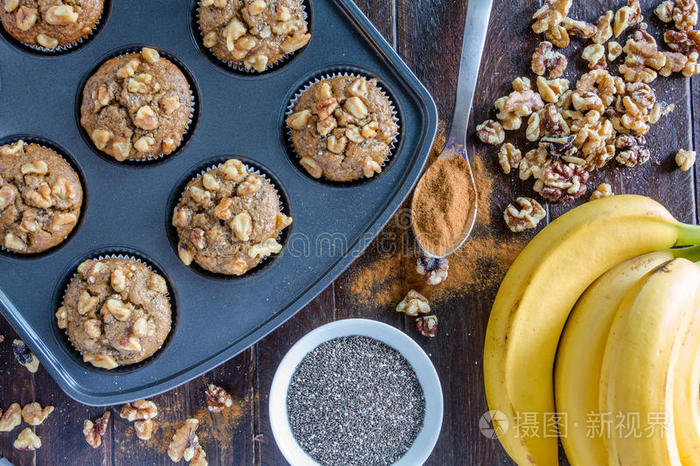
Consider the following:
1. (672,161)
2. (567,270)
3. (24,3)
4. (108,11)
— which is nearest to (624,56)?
(672,161)

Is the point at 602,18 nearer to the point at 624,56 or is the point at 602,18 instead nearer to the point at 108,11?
the point at 624,56

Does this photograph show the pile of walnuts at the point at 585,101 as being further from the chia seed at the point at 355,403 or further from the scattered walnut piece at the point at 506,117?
the chia seed at the point at 355,403

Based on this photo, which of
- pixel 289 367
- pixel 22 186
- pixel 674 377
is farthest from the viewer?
pixel 289 367

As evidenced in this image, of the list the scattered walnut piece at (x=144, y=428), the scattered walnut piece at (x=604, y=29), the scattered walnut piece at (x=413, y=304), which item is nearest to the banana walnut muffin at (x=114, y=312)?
the scattered walnut piece at (x=144, y=428)

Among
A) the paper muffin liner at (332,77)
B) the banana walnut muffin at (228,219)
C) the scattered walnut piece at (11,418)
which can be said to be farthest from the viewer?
the scattered walnut piece at (11,418)

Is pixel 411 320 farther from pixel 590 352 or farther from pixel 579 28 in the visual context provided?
pixel 579 28

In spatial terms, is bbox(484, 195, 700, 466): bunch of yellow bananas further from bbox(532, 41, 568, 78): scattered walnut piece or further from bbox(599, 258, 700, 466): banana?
bbox(532, 41, 568, 78): scattered walnut piece
